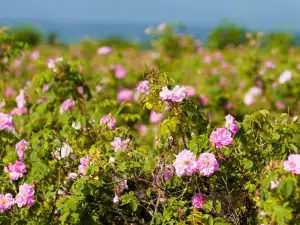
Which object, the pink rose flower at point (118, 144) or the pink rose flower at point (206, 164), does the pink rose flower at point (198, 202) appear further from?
the pink rose flower at point (118, 144)

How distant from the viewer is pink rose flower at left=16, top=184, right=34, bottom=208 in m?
2.76

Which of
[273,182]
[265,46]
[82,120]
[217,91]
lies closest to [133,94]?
[217,91]

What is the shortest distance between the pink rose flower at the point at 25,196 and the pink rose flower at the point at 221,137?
0.79 metres

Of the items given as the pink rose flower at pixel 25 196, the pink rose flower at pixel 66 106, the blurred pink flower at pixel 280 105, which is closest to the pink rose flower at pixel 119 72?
the blurred pink flower at pixel 280 105

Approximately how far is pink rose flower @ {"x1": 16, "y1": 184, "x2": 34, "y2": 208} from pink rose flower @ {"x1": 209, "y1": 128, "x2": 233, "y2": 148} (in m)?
0.79

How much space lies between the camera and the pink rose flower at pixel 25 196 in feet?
9.04

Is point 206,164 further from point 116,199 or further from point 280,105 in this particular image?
point 280,105

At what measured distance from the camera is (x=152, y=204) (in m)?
2.78

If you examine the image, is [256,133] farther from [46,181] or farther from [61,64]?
[61,64]

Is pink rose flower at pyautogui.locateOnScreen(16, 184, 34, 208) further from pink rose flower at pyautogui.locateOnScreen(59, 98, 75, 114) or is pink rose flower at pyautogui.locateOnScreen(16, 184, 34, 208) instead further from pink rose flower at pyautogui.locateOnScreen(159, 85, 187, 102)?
pink rose flower at pyautogui.locateOnScreen(59, 98, 75, 114)

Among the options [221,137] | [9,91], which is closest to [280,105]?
[9,91]

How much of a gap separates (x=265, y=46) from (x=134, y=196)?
30.4ft

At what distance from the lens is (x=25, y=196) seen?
9.07 ft

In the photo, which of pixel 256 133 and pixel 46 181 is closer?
pixel 256 133
